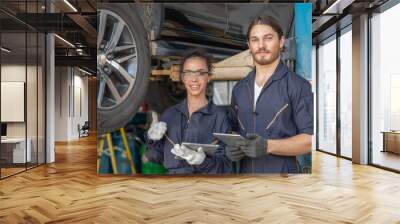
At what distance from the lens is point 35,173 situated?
23.9ft

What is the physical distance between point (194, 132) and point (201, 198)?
1.62 meters

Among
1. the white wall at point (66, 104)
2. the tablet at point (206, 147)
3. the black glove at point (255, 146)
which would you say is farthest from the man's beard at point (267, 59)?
the white wall at point (66, 104)

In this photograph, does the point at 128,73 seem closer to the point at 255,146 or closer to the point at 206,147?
the point at 206,147

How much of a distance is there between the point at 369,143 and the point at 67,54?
9997mm

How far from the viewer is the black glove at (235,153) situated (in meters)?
6.49

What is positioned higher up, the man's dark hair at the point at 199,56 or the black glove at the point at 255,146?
the man's dark hair at the point at 199,56

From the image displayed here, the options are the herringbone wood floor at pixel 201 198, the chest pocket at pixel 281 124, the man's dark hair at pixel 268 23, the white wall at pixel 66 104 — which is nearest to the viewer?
the herringbone wood floor at pixel 201 198

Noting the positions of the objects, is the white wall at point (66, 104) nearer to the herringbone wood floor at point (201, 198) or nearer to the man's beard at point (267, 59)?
the herringbone wood floor at point (201, 198)

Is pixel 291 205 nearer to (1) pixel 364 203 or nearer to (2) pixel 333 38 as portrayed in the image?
(1) pixel 364 203

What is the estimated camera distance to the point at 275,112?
6371 mm

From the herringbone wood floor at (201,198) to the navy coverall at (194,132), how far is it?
23 centimetres

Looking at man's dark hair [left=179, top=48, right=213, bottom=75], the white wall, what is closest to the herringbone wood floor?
man's dark hair [left=179, top=48, right=213, bottom=75]

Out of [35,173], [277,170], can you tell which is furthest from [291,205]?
[35,173]

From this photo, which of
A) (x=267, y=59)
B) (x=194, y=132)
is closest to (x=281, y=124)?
(x=267, y=59)
